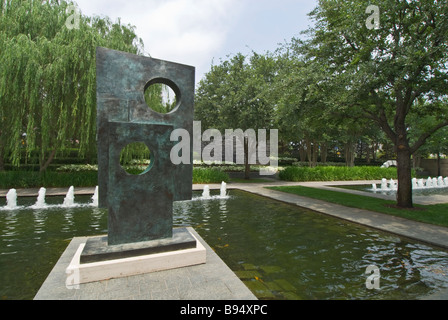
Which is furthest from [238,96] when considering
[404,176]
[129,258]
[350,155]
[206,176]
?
[350,155]

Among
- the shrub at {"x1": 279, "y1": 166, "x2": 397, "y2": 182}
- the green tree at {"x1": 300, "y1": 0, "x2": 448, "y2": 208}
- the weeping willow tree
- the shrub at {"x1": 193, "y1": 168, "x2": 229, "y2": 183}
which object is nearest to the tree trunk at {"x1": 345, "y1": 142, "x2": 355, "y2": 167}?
the shrub at {"x1": 279, "y1": 166, "x2": 397, "y2": 182}

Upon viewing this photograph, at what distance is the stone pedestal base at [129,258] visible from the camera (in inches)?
158

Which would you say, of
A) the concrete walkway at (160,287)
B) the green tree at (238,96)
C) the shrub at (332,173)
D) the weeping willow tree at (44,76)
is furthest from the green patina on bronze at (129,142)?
the shrub at (332,173)

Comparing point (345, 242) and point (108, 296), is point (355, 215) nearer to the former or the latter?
point (345, 242)

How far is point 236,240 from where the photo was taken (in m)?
6.60

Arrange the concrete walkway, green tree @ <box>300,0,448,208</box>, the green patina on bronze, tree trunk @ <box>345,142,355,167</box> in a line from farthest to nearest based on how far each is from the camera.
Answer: tree trunk @ <box>345,142,355,167</box>
green tree @ <box>300,0,448,208</box>
the green patina on bronze
the concrete walkway

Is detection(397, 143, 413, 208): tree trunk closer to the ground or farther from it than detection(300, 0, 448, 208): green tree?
closer to the ground

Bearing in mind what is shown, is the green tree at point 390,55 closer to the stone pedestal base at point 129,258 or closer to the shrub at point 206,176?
the stone pedestal base at point 129,258

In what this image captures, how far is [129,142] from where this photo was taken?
182 inches

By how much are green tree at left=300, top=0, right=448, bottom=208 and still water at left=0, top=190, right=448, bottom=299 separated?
15.0 feet

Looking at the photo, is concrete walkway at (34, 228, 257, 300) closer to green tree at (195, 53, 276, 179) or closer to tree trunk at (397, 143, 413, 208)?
tree trunk at (397, 143, 413, 208)

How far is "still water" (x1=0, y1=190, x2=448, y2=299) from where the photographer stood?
13.8 feet

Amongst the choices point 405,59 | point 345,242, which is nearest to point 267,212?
point 345,242
